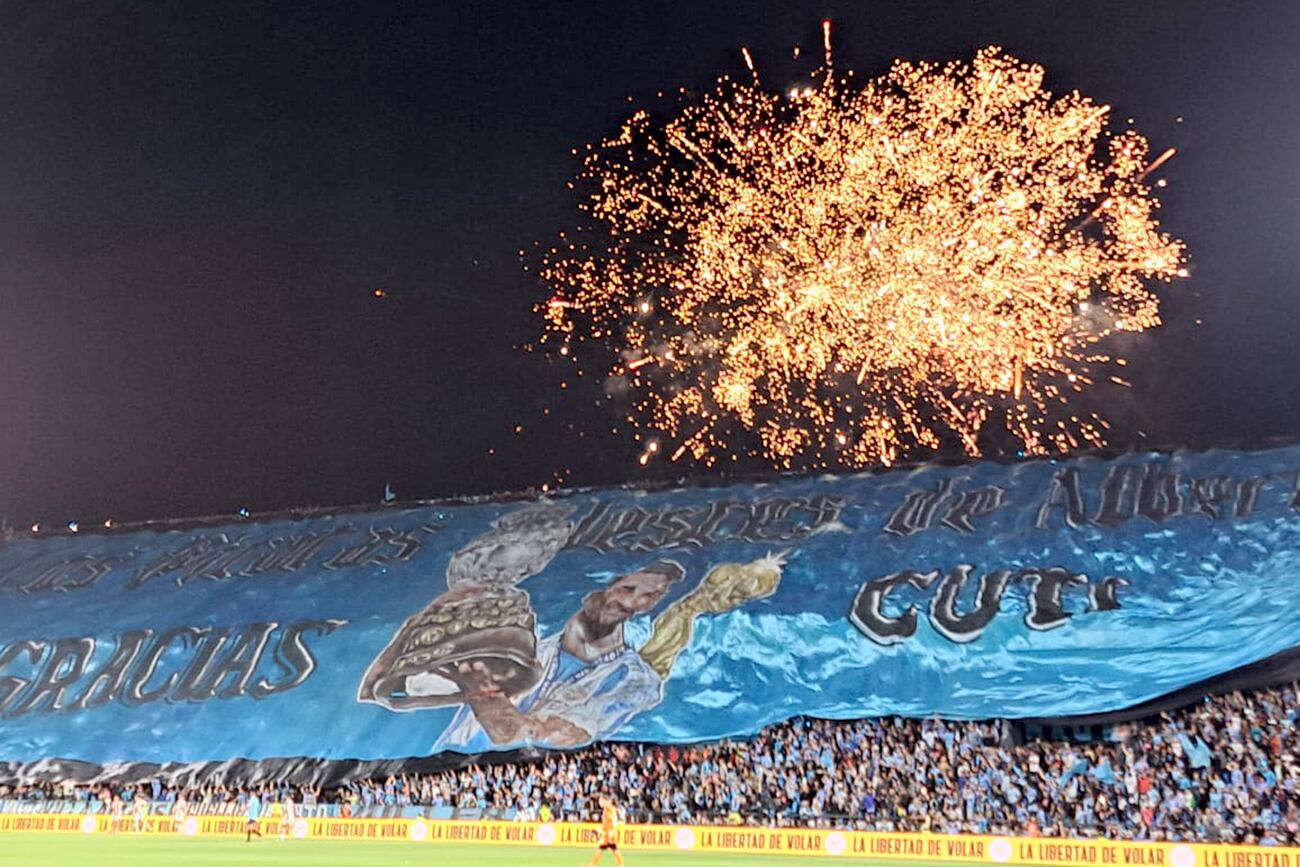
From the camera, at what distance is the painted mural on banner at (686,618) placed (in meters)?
29.9

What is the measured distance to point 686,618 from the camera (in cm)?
3394

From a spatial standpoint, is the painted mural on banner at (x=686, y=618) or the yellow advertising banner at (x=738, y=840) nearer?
the yellow advertising banner at (x=738, y=840)

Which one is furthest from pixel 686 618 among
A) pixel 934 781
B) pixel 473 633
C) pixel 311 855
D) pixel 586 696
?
pixel 311 855

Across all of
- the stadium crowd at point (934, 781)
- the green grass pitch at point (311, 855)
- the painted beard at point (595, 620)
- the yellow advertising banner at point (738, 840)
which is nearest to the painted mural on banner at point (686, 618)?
the painted beard at point (595, 620)

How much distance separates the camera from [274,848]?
93.1 ft

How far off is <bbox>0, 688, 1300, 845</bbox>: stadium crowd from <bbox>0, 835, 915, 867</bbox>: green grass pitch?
2.05 metres

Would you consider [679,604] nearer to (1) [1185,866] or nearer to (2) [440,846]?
(2) [440,846]

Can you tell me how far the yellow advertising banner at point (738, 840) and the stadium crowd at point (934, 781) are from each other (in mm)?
449

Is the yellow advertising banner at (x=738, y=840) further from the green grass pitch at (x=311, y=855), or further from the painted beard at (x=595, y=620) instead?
the painted beard at (x=595, y=620)

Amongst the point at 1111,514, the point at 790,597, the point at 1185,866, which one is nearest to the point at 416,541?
the point at 790,597

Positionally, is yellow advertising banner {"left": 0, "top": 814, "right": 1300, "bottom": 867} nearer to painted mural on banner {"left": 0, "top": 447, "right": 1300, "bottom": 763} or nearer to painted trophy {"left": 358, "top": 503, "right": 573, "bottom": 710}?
painted mural on banner {"left": 0, "top": 447, "right": 1300, "bottom": 763}

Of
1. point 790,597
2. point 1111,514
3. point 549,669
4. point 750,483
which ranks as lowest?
point 549,669

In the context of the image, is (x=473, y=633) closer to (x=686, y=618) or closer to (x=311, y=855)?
(x=686, y=618)

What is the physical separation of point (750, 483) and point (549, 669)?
33.1 ft
